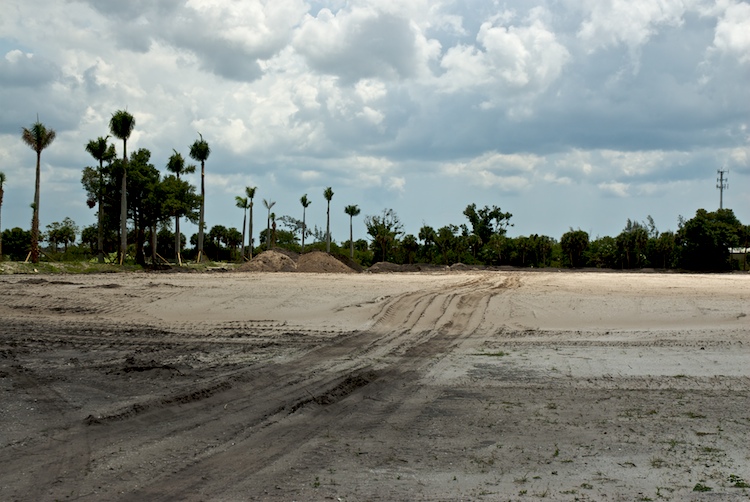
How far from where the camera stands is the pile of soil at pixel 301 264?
39697 millimetres

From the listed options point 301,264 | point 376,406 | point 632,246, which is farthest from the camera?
point 632,246

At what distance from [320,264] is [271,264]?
152 inches

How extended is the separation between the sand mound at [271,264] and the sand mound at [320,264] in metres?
1.29

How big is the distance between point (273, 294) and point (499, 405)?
506 inches

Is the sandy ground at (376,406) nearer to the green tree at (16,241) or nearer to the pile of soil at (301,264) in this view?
the pile of soil at (301,264)

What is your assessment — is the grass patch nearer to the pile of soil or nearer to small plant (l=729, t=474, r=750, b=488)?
small plant (l=729, t=474, r=750, b=488)

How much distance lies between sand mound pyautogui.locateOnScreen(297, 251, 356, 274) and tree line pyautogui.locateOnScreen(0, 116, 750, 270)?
409 inches

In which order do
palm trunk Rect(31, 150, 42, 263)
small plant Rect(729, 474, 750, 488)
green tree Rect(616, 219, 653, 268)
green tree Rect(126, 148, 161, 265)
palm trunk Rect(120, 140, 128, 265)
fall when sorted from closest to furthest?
1. small plant Rect(729, 474, 750, 488)
2. palm trunk Rect(31, 150, 42, 263)
3. palm trunk Rect(120, 140, 128, 265)
4. green tree Rect(126, 148, 161, 265)
5. green tree Rect(616, 219, 653, 268)

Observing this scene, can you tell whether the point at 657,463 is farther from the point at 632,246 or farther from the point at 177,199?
the point at 632,246

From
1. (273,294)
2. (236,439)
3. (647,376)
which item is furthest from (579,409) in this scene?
(273,294)

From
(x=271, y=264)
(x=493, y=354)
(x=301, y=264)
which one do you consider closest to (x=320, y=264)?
(x=301, y=264)

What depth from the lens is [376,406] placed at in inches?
332

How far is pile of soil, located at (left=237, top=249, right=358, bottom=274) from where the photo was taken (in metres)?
39.7

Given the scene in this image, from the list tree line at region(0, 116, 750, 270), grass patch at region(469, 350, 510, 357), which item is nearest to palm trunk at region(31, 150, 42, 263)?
tree line at region(0, 116, 750, 270)
